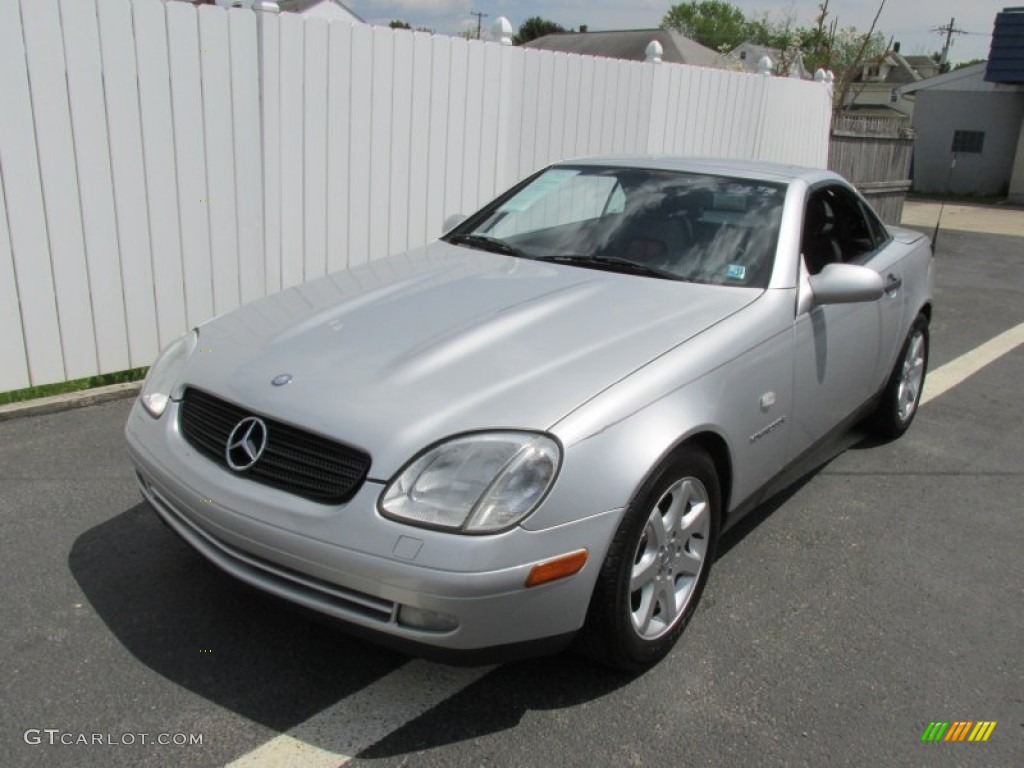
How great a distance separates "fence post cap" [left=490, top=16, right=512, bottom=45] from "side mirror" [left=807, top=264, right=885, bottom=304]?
4.60 meters

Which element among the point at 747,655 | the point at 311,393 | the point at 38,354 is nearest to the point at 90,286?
the point at 38,354

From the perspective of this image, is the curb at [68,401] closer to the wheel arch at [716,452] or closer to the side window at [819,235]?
the wheel arch at [716,452]

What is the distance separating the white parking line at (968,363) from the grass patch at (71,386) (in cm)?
504

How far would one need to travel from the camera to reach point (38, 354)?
4.99 meters

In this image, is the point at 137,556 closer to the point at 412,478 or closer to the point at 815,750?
the point at 412,478

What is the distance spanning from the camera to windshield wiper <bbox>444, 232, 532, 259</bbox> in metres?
4.02

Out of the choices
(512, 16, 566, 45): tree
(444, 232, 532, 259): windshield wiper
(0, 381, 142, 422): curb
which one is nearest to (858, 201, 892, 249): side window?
(444, 232, 532, 259): windshield wiper

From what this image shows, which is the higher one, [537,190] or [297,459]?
[537,190]

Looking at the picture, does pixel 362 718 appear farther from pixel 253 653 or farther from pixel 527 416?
pixel 527 416

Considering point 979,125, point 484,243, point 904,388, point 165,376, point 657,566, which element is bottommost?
point 904,388

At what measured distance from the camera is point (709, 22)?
9044cm

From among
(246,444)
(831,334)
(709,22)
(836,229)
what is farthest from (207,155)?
(709,22)

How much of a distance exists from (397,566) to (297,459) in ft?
1.56

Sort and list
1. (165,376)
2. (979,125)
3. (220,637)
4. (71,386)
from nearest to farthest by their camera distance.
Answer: (220,637) → (165,376) → (71,386) → (979,125)
